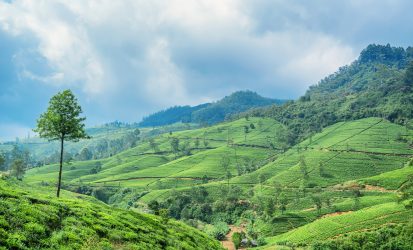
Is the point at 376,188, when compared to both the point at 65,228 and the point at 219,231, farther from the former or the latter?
the point at 65,228

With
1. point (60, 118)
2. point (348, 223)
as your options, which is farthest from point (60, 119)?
point (348, 223)

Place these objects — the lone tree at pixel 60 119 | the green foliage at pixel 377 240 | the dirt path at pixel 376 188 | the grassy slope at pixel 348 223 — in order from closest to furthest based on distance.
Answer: the lone tree at pixel 60 119 → the green foliage at pixel 377 240 → the grassy slope at pixel 348 223 → the dirt path at pixel 376 188

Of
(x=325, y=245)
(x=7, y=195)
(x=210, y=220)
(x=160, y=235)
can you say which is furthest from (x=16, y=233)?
(x=210, y=220)

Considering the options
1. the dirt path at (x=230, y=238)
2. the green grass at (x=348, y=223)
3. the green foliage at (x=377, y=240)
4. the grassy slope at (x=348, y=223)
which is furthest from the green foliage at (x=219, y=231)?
the green foliage at (x=377, y=240)

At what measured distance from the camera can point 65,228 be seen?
3181 centimetres

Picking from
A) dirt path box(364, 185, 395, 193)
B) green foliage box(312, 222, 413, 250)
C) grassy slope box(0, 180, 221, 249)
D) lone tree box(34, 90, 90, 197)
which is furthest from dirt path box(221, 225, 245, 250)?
grassy slope box(0, 180, 221, 249)

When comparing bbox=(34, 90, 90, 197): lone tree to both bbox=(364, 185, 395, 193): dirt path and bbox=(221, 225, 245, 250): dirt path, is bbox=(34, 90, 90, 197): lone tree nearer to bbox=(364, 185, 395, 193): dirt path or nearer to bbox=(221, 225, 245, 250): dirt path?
bbox=(221, 225, 245, 250): dirt path

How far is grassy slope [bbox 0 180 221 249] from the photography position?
26.9 meters

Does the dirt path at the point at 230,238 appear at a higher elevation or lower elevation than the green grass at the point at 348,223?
lower

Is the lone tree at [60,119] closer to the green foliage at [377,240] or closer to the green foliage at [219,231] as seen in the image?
the green foliage at [377,240]

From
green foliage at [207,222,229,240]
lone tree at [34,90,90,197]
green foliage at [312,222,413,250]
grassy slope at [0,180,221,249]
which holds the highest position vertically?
lone tree at [34,90,90,197]

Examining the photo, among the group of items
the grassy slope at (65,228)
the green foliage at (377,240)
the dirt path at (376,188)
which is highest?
the grassy slope at (65,228)

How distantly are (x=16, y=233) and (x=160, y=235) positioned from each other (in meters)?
21.2

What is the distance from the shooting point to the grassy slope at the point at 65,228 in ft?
88.1
